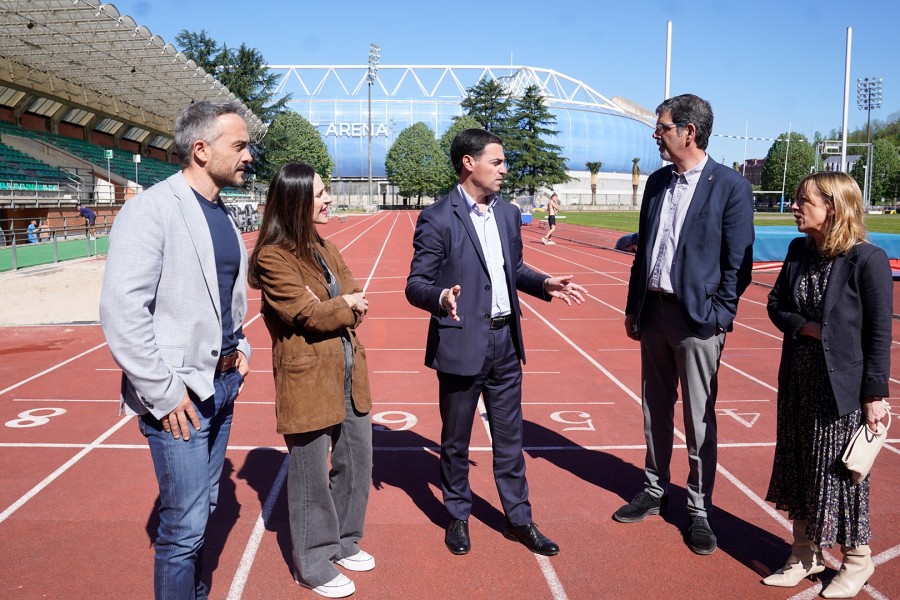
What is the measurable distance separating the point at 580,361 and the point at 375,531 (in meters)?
4.80

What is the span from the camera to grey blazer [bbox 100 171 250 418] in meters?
2.52

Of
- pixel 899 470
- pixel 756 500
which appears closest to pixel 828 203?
pixel 756 500

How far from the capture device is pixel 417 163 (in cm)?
8150

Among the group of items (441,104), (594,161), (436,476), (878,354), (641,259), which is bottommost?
(436,476)

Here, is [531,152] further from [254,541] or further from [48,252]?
[254,541]

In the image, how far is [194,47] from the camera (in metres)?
56.6

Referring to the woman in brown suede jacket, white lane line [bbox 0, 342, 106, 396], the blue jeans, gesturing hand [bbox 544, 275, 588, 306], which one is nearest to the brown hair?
gesturing hand [bbox 544, 275, 588, 306]

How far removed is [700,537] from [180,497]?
8.54 feet

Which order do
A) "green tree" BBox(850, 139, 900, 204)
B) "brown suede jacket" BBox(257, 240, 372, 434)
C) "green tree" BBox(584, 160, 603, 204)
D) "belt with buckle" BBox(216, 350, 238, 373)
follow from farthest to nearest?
1. "green tree" BBox(584, 160, 603, 204)
2. "green tree" BBox(850, 139, 900, 204)
3. "brown suede jacket" BBox(257, 240, 372, 434)
4. "belt with buckle" BBox(216, 350, 238, 373)

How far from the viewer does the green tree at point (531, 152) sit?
71375mm

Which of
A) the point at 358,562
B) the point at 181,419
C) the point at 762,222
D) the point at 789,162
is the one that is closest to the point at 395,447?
the point at 358,562

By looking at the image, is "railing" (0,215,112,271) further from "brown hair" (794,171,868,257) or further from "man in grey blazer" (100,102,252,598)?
"brown hair" (794,171,868,257)

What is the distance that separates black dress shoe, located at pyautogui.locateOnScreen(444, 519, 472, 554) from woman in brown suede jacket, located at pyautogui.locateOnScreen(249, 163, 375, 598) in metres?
0.59

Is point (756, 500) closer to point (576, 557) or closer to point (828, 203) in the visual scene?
point (576, 557)
